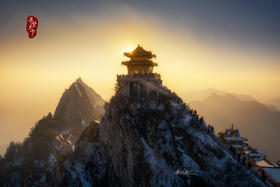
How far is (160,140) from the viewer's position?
1021 inches

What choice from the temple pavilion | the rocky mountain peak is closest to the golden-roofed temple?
the temple pavilion

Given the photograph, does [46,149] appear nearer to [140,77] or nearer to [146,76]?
[140,77]

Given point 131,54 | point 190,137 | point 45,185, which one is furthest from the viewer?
point 45,185

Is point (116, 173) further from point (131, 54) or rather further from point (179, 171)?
point (131, 54)

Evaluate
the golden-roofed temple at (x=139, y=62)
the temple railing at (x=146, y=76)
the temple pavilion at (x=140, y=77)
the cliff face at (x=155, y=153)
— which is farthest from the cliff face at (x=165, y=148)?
the golden-roofed temple at (x=139, y=62)

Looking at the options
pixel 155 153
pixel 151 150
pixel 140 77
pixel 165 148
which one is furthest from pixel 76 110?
pixel 165 148

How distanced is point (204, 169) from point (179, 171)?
348cm

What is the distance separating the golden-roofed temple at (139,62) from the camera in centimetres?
3591

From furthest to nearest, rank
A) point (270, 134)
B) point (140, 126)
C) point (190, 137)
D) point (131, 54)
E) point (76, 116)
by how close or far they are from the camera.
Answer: point (270, 134), point (76, 116), point (131, 54), point (140, 126), point (190, 137)

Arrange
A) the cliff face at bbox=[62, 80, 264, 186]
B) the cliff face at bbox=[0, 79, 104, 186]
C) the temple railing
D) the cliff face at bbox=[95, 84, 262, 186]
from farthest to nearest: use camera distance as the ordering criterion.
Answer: the cliff face at bbox=[0, 79, 104, 186], the temple railing, the cliff face at bbox=[62, 80, 264, 186], the cliff face at bbox=[95, 84, 262, 186]

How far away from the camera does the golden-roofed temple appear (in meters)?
35.9

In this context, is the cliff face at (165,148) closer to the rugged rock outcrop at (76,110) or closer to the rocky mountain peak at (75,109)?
the rugged rock outcrop at (76,110)

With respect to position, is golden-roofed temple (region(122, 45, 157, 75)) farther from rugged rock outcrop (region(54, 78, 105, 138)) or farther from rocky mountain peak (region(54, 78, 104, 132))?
rocky mountain peak (region(54, 78, 104, 132))

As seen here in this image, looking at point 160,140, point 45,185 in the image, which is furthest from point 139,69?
point 45,185
